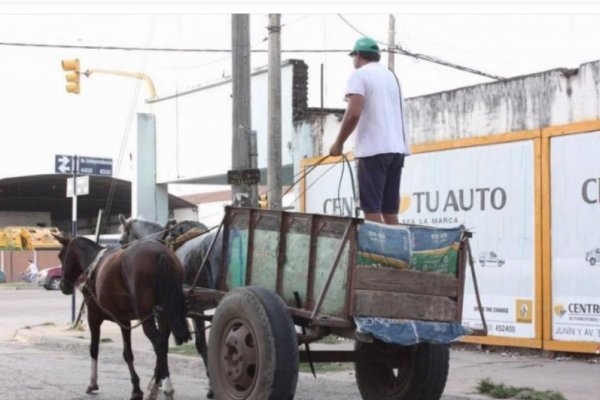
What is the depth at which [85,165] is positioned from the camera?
1798 cm

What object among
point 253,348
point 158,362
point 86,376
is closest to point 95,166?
point 86,376

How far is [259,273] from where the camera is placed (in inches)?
280

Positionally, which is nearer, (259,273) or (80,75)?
(259,273)

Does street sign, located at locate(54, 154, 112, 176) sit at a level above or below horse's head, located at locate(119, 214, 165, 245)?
above

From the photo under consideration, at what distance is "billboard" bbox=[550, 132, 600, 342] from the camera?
11141mm

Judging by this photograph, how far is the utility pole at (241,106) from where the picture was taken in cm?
1116

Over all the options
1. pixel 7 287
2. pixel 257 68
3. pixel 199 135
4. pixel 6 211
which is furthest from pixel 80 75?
pixel 6 211

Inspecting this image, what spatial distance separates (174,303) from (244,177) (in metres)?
3.15

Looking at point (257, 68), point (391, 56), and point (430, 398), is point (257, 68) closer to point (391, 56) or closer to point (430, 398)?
point (391, 56)

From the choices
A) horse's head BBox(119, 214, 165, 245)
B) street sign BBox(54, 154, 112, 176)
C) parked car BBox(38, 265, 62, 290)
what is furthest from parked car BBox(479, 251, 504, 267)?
parked car BBox(38, 265, 62, 290)

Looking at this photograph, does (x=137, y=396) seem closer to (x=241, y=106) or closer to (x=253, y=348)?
(x=253, y=348)

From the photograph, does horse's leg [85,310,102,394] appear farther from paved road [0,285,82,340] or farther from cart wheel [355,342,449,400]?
paved road [0,285,82,340]

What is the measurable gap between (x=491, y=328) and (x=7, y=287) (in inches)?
1402

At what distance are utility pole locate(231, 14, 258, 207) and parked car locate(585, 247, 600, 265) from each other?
4210 mm
